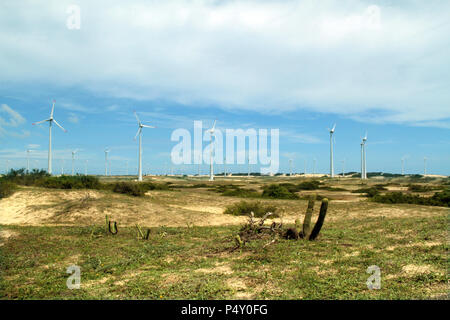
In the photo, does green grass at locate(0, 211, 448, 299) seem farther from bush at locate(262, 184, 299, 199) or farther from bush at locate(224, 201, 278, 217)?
bush at locate(262, 184, 299, 199)

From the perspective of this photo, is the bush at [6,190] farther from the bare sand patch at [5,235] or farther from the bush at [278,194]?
the bush at [278,194]

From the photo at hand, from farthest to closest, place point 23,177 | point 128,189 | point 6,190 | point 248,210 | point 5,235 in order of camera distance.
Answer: point 23,177
point 128,189
point 6,190
point 248,210
point 5,235

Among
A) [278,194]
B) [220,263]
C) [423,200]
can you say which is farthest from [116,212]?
[423,200]

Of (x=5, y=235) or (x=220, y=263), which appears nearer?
(x=220, y=263)

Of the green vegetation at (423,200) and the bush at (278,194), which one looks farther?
the bush at (278,194)

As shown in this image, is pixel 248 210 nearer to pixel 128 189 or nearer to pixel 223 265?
pixel 128 189

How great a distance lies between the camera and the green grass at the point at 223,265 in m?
8.23

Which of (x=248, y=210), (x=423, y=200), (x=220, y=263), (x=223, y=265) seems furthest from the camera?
(x=423, y=200)

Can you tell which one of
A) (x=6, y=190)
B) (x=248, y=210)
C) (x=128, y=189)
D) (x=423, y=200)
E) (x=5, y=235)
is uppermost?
(x=6, y=190)

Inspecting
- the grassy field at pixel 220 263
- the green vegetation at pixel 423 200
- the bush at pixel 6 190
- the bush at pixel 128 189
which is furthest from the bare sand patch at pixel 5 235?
the green vegetation at pixel 423 200

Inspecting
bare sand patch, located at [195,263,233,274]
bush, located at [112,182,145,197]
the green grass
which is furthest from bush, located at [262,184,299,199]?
bare sand patch, located at [195,263,233,274]

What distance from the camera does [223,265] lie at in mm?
10883

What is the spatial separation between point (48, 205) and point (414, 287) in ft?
81.5

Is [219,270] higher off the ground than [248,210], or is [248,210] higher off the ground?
[219,270]
